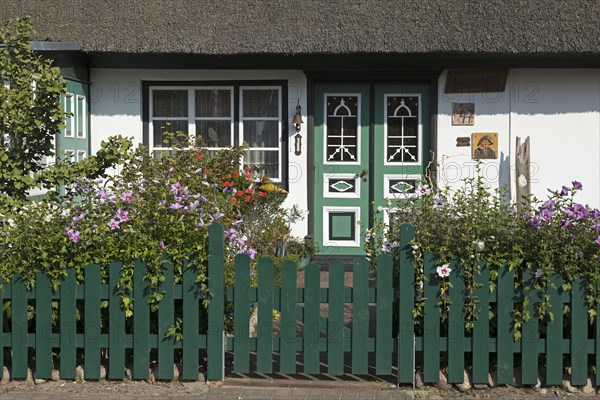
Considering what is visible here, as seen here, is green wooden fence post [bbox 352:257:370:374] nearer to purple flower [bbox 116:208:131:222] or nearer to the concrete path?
the concrete path

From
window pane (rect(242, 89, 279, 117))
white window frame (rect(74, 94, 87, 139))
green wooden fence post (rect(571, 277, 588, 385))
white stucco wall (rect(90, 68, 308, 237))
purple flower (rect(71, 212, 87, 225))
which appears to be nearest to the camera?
green wooden fence post (rect(571, 277, 588, 385))

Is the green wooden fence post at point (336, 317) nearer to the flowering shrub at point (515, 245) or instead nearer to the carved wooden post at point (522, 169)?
the flowering shrub at point (515, 245)

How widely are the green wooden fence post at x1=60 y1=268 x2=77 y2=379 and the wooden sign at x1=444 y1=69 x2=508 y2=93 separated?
712 centimetres

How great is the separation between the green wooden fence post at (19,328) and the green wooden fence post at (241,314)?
150 centimetres

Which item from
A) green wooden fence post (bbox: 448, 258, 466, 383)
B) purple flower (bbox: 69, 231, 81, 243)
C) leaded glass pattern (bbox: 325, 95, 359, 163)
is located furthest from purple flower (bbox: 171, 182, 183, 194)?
leaded glass pattern (bbox: 325, 95, 359, 163)

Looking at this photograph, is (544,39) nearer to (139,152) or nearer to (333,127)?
(333,127)

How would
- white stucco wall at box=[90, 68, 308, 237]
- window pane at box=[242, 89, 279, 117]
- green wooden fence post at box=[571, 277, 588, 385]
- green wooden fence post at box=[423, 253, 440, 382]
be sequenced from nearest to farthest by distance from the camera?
1. green wooden fence post at box=[571, 277, 588, 385]
2. green wooden fence post at box=[423, 253, 440, 382]
3. white stucco wall at box=[90, 68, 308, 237]
4. window pane at box=[242, 89, 279, 117]

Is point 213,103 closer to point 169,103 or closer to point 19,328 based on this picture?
point 169,103

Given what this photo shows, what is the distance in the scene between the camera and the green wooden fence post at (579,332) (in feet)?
21.4

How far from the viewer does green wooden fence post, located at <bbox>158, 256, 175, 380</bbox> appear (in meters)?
6.68

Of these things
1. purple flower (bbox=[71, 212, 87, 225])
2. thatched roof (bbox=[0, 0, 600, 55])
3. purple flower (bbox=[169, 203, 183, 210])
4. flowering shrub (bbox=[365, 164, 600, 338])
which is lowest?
flowering shrub (bbox=[365, 164, 600, 338])

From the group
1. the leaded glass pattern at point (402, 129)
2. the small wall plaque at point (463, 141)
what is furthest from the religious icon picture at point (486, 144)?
the leaded glass pattern at point (402, 129)

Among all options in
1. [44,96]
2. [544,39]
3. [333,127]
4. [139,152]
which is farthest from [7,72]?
[544,39]

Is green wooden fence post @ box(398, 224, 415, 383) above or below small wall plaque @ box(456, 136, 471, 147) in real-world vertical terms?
below
